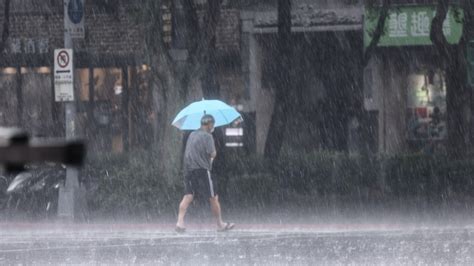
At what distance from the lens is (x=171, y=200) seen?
63.4 ft

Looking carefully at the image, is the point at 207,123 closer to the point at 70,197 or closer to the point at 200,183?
the point at 200,183

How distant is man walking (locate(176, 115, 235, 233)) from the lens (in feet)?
53.9

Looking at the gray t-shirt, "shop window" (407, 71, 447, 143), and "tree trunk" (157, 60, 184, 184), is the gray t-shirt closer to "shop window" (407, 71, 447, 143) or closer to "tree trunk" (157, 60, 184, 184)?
"tree trunk" (157, 60, 184, 184)

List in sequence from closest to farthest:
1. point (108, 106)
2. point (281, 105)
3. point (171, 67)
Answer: point (171, 67), point (281, 105), point (108, 106)

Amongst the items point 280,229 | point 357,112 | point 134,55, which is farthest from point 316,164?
point 134,55

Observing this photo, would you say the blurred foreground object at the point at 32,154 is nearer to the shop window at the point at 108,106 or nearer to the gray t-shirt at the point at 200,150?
the gray t-shirt at the point at 200,150

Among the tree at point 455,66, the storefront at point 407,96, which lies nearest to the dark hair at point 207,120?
the tree at point 455,66

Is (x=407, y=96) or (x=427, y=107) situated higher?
(x=407, y=96)

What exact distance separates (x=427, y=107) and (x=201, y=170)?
14.1m

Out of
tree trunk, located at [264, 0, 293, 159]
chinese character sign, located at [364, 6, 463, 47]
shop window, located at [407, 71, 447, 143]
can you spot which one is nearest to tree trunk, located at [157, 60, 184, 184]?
tree trunk, located at [264, 0, 293, 159]

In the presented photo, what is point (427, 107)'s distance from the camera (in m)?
29.3

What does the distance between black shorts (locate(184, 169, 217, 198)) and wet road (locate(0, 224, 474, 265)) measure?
628 millimetres

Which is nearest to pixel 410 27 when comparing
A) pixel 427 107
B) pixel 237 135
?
pixel 427 107

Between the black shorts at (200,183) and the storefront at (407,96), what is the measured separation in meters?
12.6
